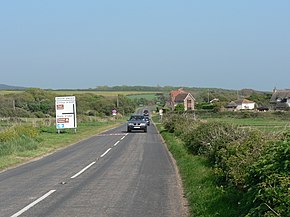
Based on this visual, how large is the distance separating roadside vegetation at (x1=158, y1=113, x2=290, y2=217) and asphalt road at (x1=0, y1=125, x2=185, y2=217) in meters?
0.59

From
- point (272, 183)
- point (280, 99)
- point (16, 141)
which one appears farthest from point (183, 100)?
point (272, 183)

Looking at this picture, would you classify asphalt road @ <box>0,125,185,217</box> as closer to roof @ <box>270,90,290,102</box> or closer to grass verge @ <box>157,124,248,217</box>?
grass verge @ <box>157,124,248,217</box>

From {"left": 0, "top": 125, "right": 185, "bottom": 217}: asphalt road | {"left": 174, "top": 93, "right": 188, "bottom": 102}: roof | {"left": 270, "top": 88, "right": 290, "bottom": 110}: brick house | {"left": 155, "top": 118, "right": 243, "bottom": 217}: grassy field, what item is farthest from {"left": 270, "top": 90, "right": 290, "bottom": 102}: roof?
{"left": 155, "top": 118, "right": 243, "bottom": 217}: grassy field

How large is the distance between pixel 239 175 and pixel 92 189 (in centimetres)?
432

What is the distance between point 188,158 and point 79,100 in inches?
4133

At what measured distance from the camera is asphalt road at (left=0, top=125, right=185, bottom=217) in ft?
34.1

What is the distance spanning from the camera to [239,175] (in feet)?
35.4

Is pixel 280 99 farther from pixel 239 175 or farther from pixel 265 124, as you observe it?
pixel 239 175

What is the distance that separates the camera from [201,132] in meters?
21.0

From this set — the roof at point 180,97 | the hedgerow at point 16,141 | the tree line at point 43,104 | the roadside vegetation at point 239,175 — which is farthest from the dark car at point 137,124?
the roof at point 180,97

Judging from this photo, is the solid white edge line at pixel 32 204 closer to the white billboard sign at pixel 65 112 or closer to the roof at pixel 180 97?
the white billboard sign at pixel 65 112

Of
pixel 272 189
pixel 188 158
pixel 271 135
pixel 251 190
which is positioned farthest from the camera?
pixel 188 158

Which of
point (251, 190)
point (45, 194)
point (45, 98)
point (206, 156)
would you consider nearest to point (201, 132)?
point (206, 156)

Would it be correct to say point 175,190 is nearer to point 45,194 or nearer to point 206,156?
point 45,194
